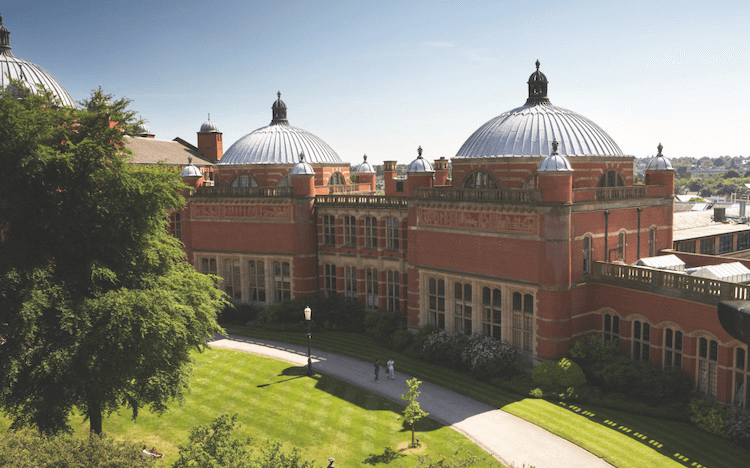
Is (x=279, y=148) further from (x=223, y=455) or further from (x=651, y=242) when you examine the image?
(x=223, y=455)

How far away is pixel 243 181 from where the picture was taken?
5159cm

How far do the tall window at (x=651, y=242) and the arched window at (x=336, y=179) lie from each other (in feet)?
93.9

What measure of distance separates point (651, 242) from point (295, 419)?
2454cm

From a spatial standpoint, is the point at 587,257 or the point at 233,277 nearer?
the point at 587,257

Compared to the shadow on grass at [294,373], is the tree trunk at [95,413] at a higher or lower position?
higher

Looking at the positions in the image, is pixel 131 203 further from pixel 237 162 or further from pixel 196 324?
pixel 237 162

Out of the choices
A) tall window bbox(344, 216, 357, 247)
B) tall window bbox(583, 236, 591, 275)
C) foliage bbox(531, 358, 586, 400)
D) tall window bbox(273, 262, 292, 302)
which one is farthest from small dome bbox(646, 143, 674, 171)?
tall window bbox(273, 262, 292, 302)

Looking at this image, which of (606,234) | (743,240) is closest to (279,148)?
(606,234)

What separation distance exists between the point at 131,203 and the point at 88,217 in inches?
64.0

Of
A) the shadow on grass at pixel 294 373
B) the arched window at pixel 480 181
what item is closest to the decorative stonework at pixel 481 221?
the arched window at pixel 480 181

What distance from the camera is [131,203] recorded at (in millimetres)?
22578

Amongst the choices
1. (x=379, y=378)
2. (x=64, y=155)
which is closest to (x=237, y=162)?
(x=379, y=378)

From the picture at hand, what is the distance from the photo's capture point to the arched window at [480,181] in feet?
122

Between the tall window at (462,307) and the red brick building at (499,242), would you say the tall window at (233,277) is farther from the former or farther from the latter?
the tall window at (462,307)
